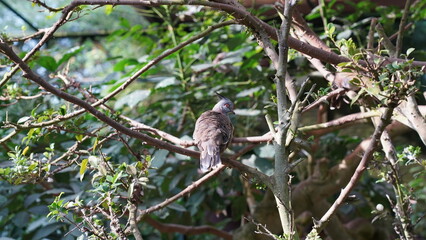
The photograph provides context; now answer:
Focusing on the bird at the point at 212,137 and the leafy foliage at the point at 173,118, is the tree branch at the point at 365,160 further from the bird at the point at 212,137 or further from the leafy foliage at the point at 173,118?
the leafy foliage at the point at 173,118

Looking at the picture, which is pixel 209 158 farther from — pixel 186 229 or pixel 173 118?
pixel 173 118

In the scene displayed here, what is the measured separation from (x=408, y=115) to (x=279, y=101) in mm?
430

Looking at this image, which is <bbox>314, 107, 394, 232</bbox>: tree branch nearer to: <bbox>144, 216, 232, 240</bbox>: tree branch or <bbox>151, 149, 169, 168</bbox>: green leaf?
<bbox>151, 149, 169, 168</bbox>: green leaf

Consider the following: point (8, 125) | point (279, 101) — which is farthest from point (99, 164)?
point (279, 101)

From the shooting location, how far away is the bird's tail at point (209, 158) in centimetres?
139

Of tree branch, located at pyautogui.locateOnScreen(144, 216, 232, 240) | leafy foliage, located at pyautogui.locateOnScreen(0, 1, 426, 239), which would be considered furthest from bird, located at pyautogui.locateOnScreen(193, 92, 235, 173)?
tree branch, located at pyautogui.locateOnScreen(144, 216, 232, 240)

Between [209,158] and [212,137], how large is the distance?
16 cm

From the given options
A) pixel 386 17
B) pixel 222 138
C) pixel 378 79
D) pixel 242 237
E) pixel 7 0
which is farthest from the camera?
pixel 7 0

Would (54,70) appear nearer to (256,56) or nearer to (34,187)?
(34,187)

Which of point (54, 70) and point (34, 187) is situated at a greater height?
point (54, 70)

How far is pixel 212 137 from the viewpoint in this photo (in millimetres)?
1595

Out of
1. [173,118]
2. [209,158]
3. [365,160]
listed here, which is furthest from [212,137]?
[173,118]

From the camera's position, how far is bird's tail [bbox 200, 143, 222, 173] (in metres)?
1.39

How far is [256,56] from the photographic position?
7.97 feet
